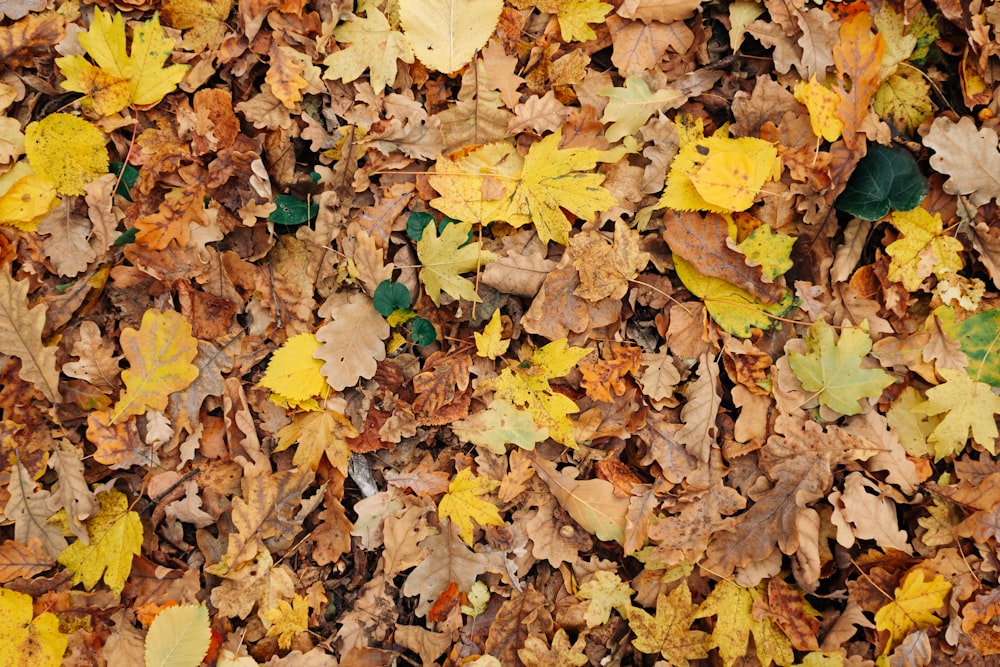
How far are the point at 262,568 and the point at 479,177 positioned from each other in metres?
1.42

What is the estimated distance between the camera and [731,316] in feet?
7.30

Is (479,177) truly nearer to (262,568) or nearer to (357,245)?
(357,245)

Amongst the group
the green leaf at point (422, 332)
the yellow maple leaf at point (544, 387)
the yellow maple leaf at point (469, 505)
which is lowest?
the yellow maple leaf at point (469, 505)

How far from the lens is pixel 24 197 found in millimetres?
2146

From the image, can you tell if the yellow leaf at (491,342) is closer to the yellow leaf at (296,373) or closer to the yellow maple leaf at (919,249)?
the yellow leaf at (296,373)

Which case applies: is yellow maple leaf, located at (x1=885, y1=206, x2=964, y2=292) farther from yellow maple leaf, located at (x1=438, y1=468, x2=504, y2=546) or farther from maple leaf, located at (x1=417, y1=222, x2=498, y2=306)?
yellow maple leaf, located at (x1=438, y1=468, x2=504, y2=546)

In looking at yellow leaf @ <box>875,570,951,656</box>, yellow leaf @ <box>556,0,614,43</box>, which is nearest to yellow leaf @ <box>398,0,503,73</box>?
yellow leaf @ <box>556,0,614,43</box>

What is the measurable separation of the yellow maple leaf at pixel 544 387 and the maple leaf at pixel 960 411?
1142 millimetres

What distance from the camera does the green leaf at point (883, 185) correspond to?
85.8 inches

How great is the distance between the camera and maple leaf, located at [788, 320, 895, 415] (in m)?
2.17

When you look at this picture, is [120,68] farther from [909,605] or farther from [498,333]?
[909,605]

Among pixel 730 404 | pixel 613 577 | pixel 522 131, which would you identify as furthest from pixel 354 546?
pixel 522 131

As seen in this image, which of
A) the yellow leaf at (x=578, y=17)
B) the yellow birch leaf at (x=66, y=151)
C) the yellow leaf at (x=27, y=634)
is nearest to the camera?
the yellow leaf at (x=27, y=634)

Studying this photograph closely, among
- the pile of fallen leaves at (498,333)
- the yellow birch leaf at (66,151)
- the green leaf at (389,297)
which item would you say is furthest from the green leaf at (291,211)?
the yellow birch leaf at (66,151)
